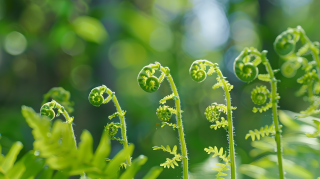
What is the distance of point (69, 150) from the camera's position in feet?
0.93

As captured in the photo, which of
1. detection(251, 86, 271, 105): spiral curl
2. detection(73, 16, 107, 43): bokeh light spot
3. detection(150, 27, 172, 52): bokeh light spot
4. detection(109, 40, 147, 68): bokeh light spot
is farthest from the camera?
detection(150, 27, 172, 52): bokeh light spot

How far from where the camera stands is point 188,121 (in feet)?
10.4

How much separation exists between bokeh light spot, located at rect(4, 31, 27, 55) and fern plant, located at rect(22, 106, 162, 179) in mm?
2127

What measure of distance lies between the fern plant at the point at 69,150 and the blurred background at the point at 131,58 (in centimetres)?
65

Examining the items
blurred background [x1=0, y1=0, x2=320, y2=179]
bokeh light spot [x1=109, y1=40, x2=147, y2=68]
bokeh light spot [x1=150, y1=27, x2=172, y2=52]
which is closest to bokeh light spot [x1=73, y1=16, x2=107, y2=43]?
blurred background [x1=0, y1=0, x2=320, y2=179]

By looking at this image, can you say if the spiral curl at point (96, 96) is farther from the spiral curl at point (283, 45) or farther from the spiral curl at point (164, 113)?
the spiral curl at point (283, 45)

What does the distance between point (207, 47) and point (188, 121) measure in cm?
134

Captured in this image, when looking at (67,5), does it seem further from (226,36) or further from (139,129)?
(226,36)

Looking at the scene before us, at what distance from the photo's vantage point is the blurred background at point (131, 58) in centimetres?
189

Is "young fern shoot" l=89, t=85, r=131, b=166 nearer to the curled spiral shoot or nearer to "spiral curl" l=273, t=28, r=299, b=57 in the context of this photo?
the curled spiral shoot

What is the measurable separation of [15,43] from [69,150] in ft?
7.27

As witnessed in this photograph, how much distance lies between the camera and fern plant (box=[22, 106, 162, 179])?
0.85ft

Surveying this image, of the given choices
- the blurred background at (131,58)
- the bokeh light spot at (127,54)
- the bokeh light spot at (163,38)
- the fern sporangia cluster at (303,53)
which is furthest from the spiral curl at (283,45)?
the bokeh light spot at (163,38)

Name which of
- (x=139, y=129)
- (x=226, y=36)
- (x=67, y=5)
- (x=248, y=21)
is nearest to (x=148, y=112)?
(x=139, y=129)
